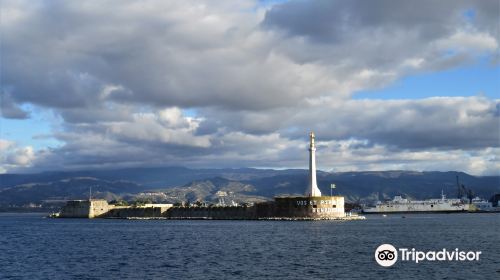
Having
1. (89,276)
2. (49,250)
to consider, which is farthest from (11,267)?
(49,250)

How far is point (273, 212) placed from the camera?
629 feet

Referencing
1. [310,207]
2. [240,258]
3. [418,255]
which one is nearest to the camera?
[418,255]

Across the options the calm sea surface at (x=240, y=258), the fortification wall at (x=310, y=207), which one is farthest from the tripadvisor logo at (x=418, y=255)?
the fortification wall at (x=310, y=207)

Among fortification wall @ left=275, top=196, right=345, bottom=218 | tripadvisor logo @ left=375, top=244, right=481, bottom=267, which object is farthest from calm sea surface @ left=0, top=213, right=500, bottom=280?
fortification wall @ left=275, top=196, right=345, bottom=218

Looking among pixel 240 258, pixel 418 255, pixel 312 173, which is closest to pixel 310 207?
pixel 312 173

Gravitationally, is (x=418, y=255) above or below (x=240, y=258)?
above

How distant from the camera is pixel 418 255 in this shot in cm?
8006

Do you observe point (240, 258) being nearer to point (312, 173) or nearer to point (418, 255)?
point (418, 255)

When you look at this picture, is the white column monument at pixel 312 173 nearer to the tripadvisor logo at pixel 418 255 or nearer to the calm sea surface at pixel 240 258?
the calm sea surface at pixel 240 258

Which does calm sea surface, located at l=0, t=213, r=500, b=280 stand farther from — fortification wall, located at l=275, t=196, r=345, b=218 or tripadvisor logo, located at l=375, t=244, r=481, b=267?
fortification wall, located at l=275, t=196, r=345, b=218

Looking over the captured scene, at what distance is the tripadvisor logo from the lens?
7469 centimetres

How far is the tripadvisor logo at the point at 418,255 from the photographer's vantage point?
74.7 m

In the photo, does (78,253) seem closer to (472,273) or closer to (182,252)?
(182,252)

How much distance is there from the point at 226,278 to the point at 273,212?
128880mm
